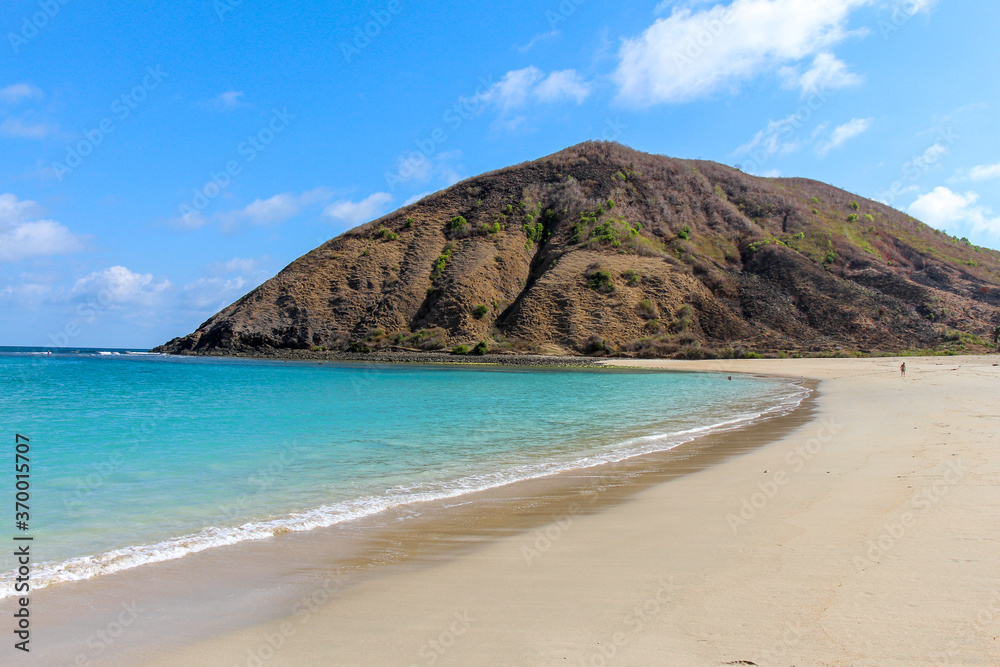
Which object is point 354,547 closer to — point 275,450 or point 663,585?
point 663,585

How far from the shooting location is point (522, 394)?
85.4 ft

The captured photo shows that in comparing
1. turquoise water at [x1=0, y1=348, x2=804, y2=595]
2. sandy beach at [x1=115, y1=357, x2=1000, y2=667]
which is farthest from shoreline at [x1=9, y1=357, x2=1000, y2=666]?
turquoise water at [x1=0, y1=348, x2=804, y2=595]

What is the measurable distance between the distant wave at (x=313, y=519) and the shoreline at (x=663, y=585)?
22.3 inches

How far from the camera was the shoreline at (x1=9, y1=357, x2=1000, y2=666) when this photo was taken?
3615 millimetres

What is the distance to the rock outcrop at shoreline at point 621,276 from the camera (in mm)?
64438

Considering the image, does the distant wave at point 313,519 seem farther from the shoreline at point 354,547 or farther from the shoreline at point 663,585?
the shoreline at point 663,585

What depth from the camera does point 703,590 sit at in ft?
14.6

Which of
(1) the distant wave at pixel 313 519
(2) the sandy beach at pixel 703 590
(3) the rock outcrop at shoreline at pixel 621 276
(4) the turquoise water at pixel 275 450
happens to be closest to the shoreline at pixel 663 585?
(2) the sandy beach at pixel 703 590

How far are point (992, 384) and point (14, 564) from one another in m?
29.7

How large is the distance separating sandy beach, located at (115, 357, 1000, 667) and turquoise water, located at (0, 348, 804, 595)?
8.81 feet

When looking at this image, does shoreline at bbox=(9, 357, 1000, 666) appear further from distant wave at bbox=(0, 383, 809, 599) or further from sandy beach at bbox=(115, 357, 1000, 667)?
distant wave at bbox=(0, 383, 809, 599)

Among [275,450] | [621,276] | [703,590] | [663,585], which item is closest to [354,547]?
[663,585]

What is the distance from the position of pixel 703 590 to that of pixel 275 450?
1006 centimetres

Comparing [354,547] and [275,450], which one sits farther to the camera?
[275,450]
